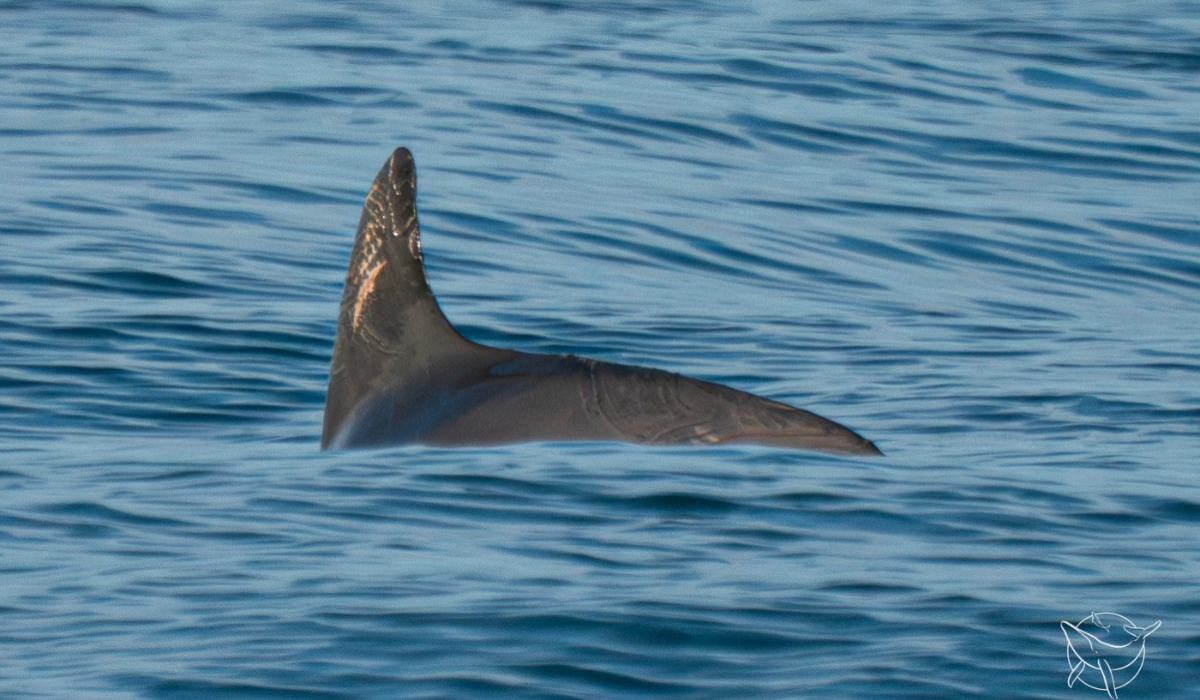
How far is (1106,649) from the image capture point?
21.6ft

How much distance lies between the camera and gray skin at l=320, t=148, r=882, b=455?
798 centimetres

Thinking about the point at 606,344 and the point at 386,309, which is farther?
the point at 606,344

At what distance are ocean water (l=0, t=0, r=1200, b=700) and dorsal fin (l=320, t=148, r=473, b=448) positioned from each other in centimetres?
43

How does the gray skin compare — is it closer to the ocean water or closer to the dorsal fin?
the dorsal fin

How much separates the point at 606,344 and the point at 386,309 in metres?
3.82

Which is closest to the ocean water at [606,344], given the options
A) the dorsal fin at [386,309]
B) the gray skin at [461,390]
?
the gray skin at [461,390]

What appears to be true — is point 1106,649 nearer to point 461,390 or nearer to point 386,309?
point 461,390

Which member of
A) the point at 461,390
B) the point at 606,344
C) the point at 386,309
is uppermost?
the point at 386,309

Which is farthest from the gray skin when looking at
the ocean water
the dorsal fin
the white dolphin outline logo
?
the white dolphin outline logo

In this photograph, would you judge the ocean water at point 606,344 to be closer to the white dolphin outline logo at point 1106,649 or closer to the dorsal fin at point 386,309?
the white dolphin outline logo at point 1106,649

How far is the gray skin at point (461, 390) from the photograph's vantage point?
26.2 ft

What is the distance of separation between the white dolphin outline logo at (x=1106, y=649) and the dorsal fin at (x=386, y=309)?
2.97 m

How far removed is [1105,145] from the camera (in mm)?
20547

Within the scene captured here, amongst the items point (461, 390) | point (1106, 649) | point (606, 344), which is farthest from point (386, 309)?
point (606, 344)
